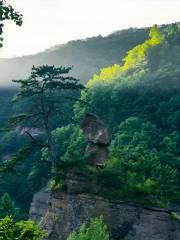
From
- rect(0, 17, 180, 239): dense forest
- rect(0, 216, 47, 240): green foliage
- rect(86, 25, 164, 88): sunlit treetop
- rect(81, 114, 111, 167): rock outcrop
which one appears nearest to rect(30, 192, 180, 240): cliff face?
rect(0, 17, 180, 239): dense forest

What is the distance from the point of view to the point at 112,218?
124 feet

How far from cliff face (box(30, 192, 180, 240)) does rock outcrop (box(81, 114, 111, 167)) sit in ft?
12.3

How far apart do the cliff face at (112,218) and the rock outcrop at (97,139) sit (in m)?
3.76

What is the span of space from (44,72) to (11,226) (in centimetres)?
2742

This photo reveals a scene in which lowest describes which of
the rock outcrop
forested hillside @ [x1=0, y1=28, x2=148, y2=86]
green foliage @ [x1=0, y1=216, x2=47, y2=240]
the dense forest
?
green foliage @ [x1=0, y1=216, x2=47, y2=240]

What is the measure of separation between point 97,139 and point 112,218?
22.2ft

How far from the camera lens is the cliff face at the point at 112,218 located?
1474 inches

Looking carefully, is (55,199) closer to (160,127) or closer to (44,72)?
(44,72)

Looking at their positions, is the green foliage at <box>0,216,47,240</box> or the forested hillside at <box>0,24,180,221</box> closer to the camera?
the green foliage at <box>0,216,47,240</box>

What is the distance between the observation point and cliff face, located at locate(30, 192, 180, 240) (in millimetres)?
37438

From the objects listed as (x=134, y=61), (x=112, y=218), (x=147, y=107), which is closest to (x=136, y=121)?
(x=147, y=107)

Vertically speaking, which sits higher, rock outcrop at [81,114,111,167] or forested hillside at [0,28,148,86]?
forested hillside at [0,28,148,86]

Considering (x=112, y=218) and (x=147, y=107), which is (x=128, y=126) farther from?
(x=112, y=218)

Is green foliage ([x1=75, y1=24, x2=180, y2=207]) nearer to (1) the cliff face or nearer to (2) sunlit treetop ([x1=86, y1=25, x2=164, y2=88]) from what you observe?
(2) sunlit treetop ([x1=86, y1=25, x2=164, y2=88])
